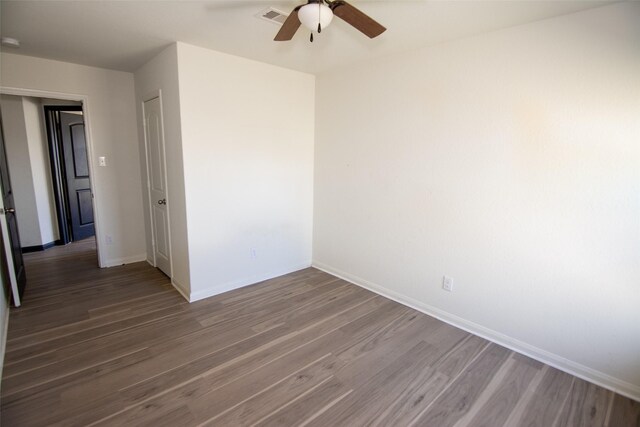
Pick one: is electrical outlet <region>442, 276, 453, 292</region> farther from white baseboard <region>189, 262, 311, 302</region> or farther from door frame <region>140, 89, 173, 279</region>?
door frame <region>140, 89, 173, 279</region>

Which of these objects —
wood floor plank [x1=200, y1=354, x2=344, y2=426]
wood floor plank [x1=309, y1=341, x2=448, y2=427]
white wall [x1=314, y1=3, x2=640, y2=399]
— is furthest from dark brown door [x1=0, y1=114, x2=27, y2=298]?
white wall [x1=314, y1=3, x2=640, y2=399]

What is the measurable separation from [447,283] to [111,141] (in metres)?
4.08

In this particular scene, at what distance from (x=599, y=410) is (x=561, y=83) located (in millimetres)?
2058

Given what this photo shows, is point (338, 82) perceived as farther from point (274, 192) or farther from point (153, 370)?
point (153, 370)

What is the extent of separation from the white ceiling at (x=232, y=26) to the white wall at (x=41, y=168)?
68.4 inches

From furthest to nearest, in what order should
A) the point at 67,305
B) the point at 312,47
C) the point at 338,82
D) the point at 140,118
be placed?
the point at 140,118
the point at 338,82
the point at 67,305
the point at 312,47

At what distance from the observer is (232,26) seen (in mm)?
2303

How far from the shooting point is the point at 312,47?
269cm

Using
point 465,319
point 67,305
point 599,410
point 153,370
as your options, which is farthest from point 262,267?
point 599,410

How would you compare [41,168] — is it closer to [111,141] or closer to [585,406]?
[111,141]

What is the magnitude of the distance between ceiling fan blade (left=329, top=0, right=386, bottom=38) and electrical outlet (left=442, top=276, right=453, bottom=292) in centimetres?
205

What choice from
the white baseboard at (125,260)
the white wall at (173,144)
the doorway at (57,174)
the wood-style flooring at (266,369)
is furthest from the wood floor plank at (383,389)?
the doorway at (57,174)

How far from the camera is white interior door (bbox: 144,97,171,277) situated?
3.27 m

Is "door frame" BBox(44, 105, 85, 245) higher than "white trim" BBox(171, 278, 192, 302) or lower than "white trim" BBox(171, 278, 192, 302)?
higher
